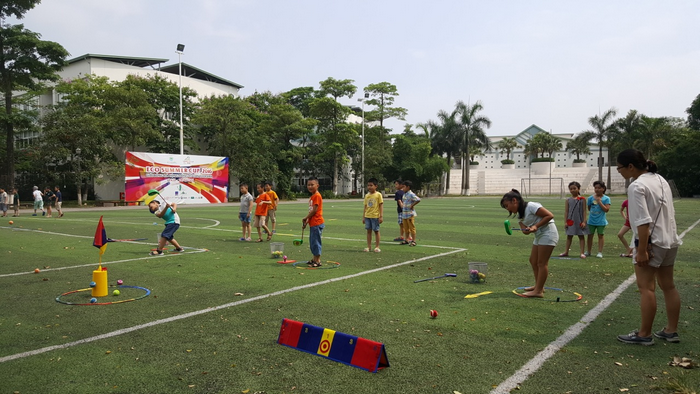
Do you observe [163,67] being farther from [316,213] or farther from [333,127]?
[316,213]

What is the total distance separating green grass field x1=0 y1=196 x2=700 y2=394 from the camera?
4.21 meters

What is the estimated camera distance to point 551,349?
499 cm

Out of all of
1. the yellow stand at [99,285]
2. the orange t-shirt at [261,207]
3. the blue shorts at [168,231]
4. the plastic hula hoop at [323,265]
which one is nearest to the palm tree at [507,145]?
the orange t-shirt at [261,207]

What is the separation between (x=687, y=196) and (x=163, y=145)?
66.8 meters

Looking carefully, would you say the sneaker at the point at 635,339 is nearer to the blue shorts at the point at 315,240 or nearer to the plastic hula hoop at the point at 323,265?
the plastic hula hoop at the point at 323,265

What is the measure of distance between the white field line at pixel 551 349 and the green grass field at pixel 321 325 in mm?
54

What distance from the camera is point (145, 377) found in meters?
4.29

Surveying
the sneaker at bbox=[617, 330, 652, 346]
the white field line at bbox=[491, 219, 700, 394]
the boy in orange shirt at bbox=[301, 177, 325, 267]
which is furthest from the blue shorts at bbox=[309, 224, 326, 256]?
the sneaker at bbox=[617, 330, 652, 346]

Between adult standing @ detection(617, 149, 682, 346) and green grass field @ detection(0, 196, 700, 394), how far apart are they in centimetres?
33

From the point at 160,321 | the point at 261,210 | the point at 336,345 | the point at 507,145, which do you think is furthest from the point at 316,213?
the point at 507,145

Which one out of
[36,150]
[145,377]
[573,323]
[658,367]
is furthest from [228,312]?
[36,150]

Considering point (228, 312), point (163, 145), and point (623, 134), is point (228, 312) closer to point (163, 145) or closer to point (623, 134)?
point (163, 145)

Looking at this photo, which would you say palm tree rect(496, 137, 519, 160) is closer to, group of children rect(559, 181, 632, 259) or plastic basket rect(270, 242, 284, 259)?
group of children rect(559, 181, 632, 259)

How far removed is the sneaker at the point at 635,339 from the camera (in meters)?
5.05
